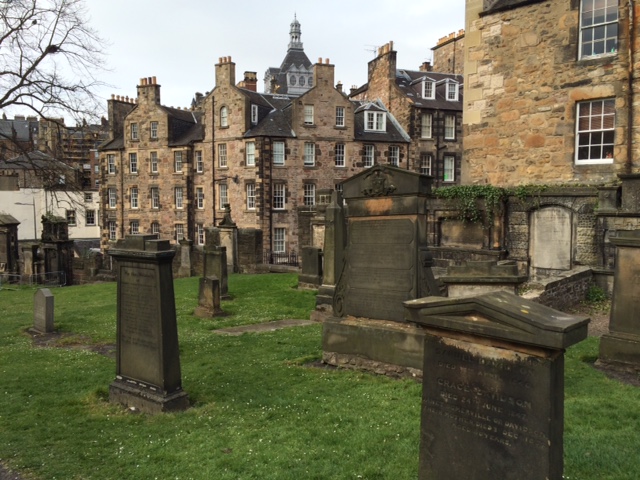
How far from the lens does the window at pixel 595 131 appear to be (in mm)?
16672

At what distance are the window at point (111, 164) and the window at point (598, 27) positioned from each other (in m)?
39.4

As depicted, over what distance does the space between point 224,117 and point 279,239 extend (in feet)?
34.4

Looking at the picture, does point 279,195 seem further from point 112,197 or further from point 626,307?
point 626,307

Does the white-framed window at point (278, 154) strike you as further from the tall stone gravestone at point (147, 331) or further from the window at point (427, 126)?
the tall stone gravestone at point (147, 331)

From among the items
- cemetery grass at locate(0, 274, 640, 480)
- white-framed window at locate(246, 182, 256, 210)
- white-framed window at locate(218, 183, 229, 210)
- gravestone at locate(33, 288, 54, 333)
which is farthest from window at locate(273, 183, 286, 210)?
cemetery grass at locate(0, 274, 640, 480)

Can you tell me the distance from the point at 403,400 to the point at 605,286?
36.1 ft

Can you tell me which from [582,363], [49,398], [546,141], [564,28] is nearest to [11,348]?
[49,398]

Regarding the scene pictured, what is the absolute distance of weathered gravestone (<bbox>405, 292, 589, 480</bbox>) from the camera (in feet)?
10.7

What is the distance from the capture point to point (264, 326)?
1264 centimetres

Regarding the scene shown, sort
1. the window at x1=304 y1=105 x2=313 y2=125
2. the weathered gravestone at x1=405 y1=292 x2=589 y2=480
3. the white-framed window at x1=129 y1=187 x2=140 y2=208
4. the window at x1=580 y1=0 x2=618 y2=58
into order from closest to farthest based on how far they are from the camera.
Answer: the weathered gravestone at x1=405 y1=292 x2=589 y2=480 < the window at x1=580 y1=0 x2=618 y2=58 < the window at x1=304 y1=105 x2=313 y2=125 < the white-framed window at x1=129 y1=187 x2=140 y2=208

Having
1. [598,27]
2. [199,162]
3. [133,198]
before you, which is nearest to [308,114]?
[199,162]

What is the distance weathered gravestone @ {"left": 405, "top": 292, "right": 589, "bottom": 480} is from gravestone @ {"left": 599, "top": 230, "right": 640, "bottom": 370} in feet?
17.8

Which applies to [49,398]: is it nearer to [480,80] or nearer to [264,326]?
[264,326]

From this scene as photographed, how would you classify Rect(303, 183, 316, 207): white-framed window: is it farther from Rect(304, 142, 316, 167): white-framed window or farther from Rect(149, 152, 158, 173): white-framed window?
Rect(149, 152, 158, 173): white-framed window
